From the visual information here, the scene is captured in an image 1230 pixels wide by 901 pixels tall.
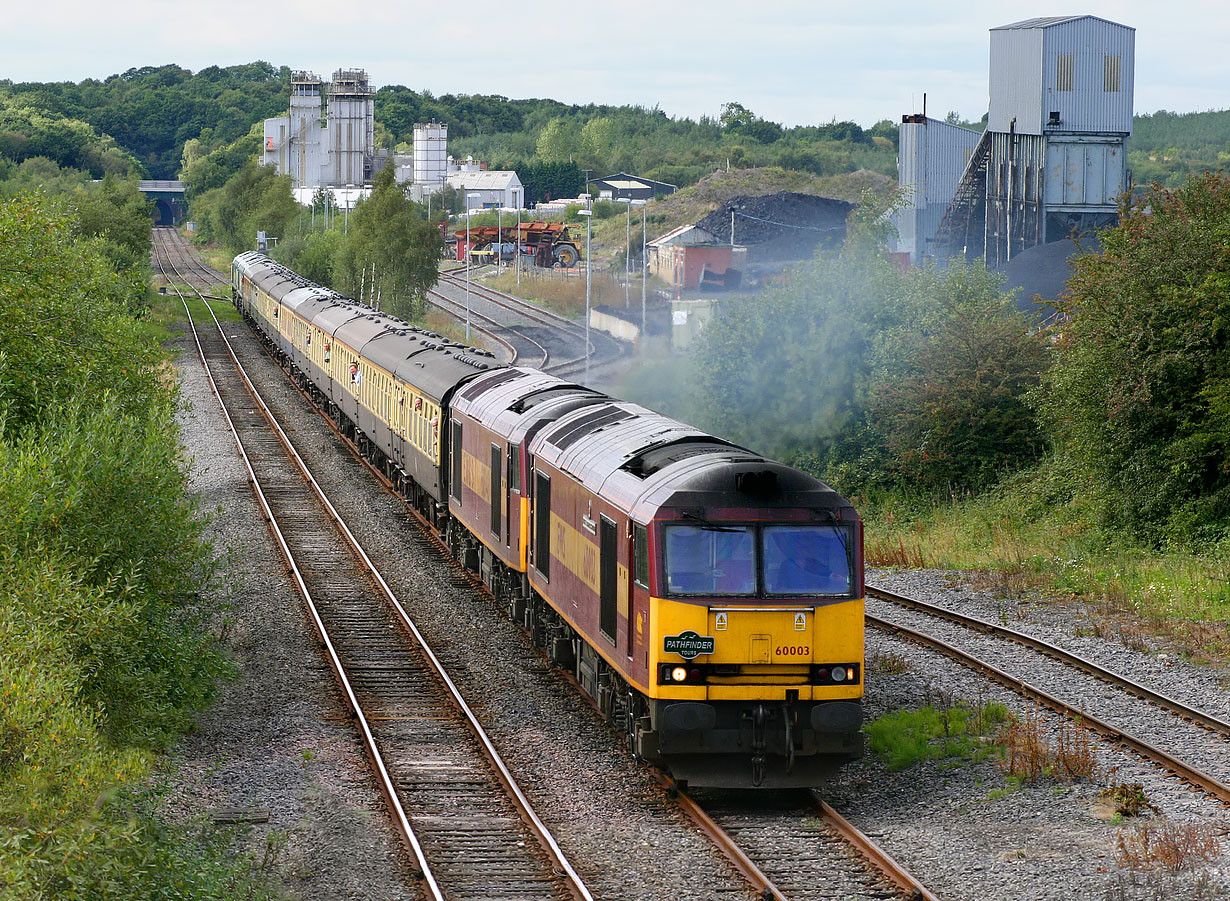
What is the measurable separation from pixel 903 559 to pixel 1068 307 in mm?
6679

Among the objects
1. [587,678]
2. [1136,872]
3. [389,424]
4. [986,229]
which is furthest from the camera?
[986,229]

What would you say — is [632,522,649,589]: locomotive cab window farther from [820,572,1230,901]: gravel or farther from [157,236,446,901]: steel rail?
[157,236,446,901]: steel rail

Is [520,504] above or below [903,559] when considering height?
above

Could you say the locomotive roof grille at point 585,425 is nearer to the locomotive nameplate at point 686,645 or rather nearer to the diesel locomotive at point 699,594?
the diesel locomotive at point 699,594

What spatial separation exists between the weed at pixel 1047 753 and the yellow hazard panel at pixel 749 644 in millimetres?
2292

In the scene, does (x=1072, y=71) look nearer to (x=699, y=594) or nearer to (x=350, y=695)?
(x=350, y=695)

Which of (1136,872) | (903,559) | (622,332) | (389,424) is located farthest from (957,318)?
(622,332)

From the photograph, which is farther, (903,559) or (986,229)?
(986,229)

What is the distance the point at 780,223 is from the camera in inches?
3797

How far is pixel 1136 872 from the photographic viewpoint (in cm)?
1073

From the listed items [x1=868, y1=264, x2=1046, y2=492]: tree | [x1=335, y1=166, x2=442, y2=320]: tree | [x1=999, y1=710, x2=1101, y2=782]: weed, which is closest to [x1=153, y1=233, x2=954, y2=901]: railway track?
[x1=999, y1=710, x2=1101, y2=782]: weed

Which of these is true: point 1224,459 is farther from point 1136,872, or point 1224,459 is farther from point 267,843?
point 267,843

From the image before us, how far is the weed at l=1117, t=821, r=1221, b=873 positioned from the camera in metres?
10.8

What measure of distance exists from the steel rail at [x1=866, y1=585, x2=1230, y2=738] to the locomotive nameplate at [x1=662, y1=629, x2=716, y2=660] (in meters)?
6.25
